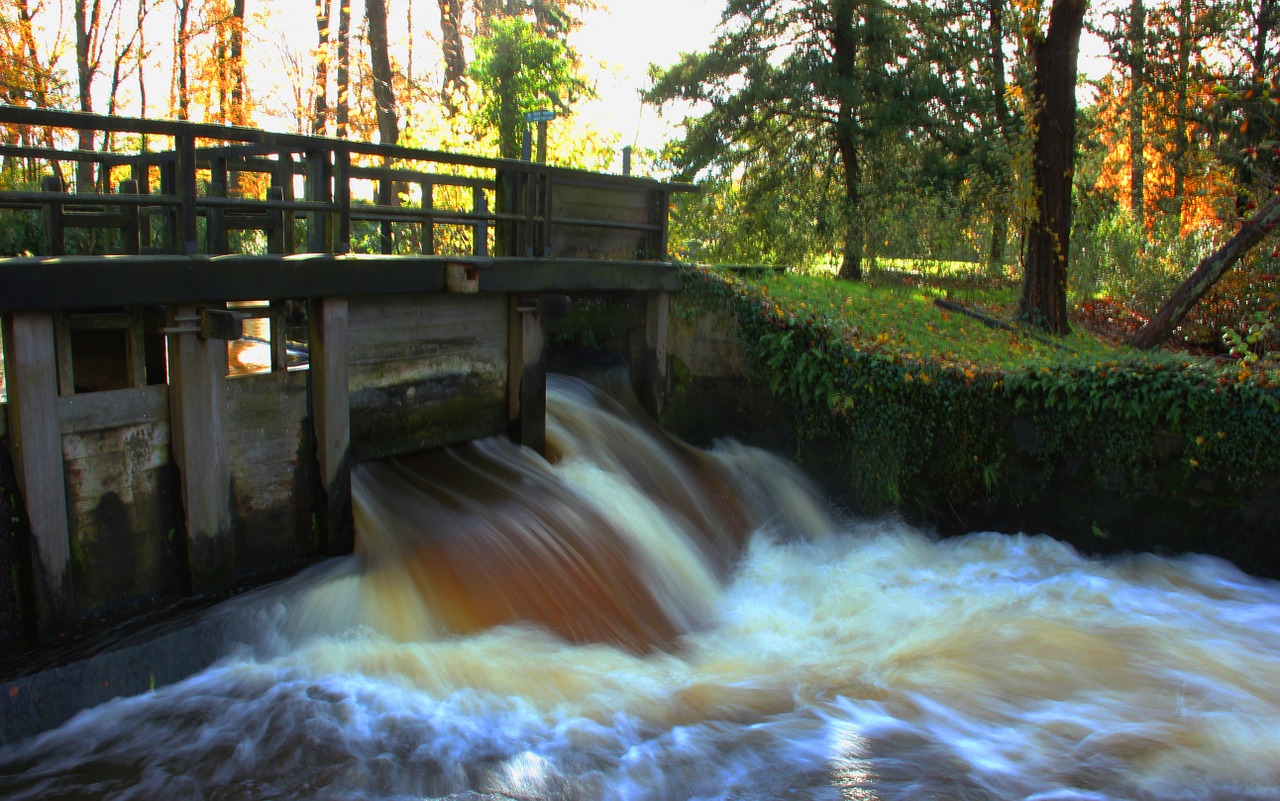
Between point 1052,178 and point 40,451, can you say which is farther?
point 1052,178

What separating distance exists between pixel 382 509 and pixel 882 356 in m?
5.39

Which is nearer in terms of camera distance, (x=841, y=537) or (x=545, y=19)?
(x=841, y=537)

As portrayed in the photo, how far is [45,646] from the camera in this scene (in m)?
6.43

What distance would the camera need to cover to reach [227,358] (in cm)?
851

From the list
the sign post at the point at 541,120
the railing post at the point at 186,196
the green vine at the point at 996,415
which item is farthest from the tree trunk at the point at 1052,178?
the railing post at the point at 186,196

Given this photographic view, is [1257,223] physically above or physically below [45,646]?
above

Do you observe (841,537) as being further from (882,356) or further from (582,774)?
(582,774)

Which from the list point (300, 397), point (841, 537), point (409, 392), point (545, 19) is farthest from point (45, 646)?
point (545, 19)

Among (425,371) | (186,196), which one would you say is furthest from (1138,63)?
(186,196)

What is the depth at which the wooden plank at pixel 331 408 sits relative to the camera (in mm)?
8094

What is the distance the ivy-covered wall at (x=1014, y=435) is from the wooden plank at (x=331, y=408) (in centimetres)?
488

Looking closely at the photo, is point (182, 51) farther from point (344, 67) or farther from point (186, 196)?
point (186, 196)

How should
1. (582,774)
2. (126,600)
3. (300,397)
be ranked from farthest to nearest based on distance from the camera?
(300,397) < (126,600) < (582,774)

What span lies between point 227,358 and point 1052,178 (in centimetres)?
1092
